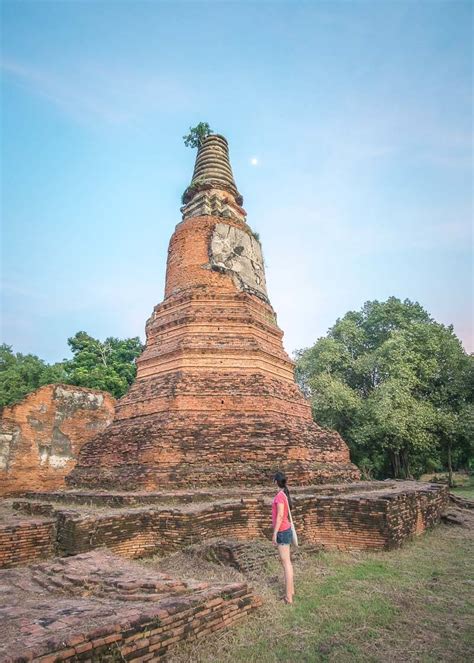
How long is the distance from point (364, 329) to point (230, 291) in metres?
18.3

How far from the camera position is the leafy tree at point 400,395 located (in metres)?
20.0

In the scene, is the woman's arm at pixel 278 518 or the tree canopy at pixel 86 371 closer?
the woman's arm at pixel 278 518

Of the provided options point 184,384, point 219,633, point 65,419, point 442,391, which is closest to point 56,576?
point 219,633

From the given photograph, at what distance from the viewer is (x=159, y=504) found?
7242 mm

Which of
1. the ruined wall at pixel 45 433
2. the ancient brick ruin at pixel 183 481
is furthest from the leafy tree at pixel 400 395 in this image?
the ruined wall at pixel 45 433

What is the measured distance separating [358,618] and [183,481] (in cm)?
470

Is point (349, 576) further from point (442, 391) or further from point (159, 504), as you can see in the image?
point (442, 391)

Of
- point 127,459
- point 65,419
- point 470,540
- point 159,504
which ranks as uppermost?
point 65,419

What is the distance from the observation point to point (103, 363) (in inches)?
1033

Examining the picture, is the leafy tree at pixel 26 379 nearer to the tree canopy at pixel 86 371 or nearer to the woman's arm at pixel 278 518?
the tree canopy at pixel 86 371

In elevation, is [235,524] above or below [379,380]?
below

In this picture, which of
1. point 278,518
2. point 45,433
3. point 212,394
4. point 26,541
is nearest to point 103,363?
point 45,433

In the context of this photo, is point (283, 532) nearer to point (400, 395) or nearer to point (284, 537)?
point (284, 537)

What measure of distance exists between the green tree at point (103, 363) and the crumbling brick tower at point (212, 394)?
12530 mm
